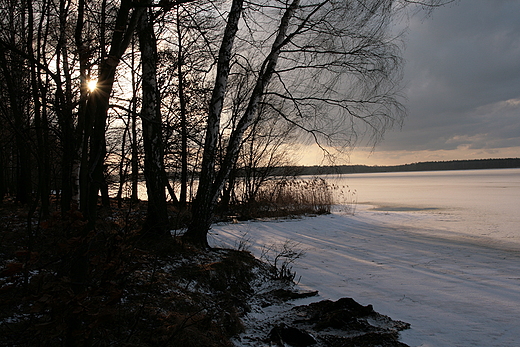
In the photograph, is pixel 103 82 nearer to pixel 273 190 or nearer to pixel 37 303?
pixel 37 303

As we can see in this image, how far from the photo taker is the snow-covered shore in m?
3.74

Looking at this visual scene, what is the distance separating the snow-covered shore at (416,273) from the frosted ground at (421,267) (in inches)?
0.4

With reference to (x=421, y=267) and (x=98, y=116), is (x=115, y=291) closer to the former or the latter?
(x=98, y=116)

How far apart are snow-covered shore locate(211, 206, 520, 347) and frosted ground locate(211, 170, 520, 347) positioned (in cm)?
1

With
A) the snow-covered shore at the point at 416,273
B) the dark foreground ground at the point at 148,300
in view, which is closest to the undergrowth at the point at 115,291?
the dark foreground ground at the point at 148,300

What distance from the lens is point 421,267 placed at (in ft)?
20.3

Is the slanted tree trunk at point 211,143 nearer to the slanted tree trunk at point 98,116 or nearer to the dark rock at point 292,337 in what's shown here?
the dark rock at point 292,337

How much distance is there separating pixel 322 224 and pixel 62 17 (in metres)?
8.61

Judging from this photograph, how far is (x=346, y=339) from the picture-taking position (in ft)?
11.1

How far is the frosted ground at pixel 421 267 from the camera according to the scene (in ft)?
12.5

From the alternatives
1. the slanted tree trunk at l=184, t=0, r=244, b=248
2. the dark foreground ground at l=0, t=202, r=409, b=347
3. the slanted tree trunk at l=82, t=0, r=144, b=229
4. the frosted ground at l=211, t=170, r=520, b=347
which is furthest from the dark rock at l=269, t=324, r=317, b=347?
the slanted tree trunk at l=184, t=0, r=244, b=248

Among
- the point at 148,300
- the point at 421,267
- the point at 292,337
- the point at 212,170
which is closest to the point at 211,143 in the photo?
the point at 212,170

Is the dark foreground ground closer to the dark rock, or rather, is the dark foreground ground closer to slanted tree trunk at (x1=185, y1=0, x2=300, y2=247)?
the dark rock

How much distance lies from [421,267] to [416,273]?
0.48m
